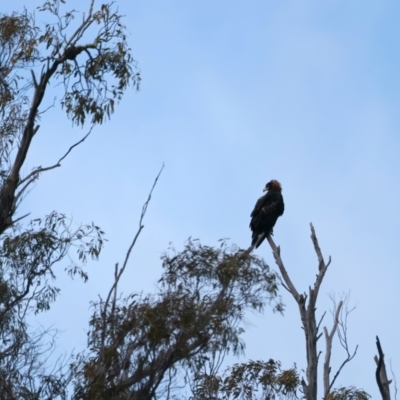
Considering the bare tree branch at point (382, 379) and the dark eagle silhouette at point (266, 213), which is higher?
the dark eagle silhouette at point (266, 213)

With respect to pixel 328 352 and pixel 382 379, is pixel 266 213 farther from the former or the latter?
pixel 382 379

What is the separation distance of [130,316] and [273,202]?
18.8 ft

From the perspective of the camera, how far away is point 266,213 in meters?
17.7

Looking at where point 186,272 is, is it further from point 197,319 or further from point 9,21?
point 9,21

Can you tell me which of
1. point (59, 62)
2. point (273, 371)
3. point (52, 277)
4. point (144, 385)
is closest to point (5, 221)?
point (52, 277)

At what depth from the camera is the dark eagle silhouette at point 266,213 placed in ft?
56.9

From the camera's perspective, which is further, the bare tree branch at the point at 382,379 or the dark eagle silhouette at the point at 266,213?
the dark eagle silhouette at the point at 266,213

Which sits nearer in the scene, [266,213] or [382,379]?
[382,379]

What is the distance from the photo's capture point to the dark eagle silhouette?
17344 millimetres

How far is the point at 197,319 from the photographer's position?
41.7ft

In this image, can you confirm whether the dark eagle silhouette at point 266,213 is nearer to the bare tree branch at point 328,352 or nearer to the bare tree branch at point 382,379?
the bare tree branch at point 328,352

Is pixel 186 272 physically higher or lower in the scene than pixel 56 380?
higher

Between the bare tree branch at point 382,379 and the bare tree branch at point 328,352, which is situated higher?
the bare tree branch at point 328,352

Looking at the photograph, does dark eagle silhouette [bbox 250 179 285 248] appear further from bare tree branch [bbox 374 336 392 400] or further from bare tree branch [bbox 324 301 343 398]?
bare tree branch [bbox 374 336 392 400]
